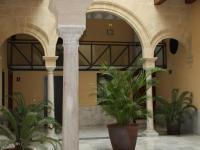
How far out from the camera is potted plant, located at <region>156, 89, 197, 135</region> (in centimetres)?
1131

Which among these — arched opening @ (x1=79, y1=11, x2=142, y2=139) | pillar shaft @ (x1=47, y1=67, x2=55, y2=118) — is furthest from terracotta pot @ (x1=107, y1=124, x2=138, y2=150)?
arched opening @ (x1=79, y1=11, x2=142, y2=139)

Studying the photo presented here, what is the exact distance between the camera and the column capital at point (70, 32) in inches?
208

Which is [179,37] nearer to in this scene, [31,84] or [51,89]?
[51,89]

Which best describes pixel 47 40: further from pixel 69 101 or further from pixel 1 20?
pixel 69 101

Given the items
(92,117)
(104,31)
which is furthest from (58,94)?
(104,31)

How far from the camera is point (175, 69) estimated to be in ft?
43.3

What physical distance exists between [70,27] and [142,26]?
6634mm

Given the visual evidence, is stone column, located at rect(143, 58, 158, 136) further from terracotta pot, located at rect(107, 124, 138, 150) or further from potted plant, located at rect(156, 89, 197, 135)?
terracotta pot, located at rect(107, 124, 138, 150)

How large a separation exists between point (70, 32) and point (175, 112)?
682cm

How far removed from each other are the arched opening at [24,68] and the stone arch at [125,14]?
A: 124 inches

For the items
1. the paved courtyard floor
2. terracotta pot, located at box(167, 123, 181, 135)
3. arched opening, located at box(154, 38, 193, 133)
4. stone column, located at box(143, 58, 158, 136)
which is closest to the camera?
the paved courtyard floor

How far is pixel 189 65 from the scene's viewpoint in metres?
11.9

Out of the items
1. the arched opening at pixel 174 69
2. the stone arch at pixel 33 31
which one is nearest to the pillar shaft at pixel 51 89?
the stone arch at pixel 33 31

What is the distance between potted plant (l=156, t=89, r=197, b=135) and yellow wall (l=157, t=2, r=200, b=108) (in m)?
0.31
